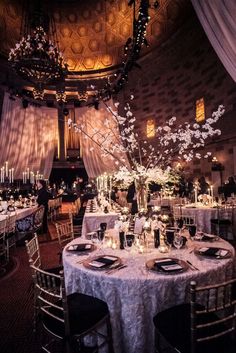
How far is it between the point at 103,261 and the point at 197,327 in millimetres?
884

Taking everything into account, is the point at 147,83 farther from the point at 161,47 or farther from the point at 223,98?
the point at 223,98

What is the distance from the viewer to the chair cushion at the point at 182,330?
5.37 feet

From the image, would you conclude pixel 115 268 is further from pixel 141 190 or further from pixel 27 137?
pixel 27 137

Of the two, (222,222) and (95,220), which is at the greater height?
(95,220)

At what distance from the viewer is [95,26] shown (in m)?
13.1

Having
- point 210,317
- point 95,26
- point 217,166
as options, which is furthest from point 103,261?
point 95,26

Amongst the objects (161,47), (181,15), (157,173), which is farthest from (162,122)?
(157,173)

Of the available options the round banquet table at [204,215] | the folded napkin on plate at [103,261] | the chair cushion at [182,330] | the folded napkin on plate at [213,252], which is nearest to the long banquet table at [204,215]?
the round banquet table at [204,215]

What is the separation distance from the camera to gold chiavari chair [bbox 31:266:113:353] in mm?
1785

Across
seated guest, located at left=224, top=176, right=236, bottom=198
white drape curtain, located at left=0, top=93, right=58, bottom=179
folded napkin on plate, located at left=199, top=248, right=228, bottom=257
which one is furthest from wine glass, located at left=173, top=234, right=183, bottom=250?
white drape curtain, located at left=0, top=93, right=58, bottom=179

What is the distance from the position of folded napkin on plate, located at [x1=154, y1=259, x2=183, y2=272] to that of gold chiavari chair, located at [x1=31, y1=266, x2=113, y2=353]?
1.64 ft

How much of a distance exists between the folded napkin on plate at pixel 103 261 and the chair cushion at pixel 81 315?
0.26m

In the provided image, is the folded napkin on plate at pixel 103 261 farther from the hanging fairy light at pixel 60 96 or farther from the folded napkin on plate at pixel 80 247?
the hanging fairy light at pixel 60 96

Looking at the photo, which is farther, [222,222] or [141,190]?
[222,222]
